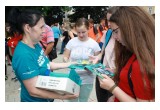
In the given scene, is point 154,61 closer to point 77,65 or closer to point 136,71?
point 136,71

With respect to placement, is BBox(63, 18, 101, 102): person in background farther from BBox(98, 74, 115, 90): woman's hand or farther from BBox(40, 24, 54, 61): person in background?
BBox(98, 74, 115, 90): woman's hand

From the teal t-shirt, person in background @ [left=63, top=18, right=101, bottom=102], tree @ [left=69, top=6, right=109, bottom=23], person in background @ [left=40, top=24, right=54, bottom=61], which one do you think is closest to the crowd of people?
the teal t-shirt

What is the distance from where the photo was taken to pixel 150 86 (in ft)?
5.23

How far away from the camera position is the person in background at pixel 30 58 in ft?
6.20

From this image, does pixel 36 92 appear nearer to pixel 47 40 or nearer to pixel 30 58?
pixel 30 58

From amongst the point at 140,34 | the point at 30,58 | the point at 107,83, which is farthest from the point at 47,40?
the point at 140,34

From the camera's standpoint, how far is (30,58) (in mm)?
1907

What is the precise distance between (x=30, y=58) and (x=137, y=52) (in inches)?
32.5

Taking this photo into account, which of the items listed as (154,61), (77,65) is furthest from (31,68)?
(154,61)

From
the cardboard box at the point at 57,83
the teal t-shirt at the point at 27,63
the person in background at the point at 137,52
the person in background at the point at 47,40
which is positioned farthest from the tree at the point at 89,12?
the person in background at the point at 137,52

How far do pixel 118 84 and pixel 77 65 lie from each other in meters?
0.51

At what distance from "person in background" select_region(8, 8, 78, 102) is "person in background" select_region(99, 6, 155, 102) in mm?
532

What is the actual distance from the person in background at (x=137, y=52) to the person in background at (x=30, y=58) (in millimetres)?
532

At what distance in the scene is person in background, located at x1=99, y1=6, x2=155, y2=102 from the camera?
1.59 metres
